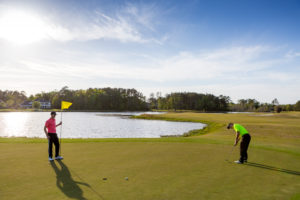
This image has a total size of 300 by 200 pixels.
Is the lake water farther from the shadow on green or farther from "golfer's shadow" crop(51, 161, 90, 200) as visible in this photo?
the shadow on green

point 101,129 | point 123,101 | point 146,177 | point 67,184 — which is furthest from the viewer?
point 123,101

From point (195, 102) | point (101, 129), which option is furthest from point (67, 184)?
point (195, 102)

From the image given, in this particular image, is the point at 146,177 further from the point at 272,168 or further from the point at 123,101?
the point at 123,101

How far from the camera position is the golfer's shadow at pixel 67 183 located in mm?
5922

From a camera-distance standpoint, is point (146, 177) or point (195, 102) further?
point (195, 102)

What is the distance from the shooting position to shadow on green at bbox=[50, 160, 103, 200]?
5914mm

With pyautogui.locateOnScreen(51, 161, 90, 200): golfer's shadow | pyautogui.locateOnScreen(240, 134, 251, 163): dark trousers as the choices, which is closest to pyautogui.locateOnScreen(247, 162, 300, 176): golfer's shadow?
pyautogui.locateOnScreen(240, 134, 251, 163): dark trousers

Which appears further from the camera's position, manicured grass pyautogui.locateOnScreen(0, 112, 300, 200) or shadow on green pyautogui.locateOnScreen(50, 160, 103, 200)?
manicured grass pyautogui.locateOnScreen(0, 112, 300, 200)

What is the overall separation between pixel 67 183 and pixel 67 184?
96 millimetres

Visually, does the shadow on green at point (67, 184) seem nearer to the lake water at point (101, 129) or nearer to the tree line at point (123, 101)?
the lake water at point (101, 129)

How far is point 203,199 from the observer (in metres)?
5.69

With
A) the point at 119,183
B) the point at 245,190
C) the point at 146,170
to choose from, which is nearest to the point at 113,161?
the point at 146,170

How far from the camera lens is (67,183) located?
6.83 metres

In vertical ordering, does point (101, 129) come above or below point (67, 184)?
below
